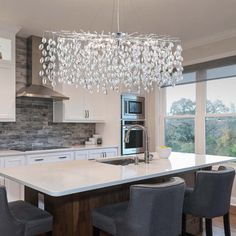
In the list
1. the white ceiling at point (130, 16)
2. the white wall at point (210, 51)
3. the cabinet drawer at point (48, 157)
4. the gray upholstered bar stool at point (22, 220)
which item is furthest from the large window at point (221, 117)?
the gray upholstered bar stool at point (22, 220)

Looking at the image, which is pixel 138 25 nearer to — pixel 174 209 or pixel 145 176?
pixel 145 176

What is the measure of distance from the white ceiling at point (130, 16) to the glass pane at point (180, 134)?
1.64 metres

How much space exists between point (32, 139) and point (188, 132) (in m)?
2.79

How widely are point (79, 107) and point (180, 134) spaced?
77.4 inches

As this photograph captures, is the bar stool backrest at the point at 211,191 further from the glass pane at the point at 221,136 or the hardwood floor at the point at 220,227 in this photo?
the glass pane at the point at 221,136

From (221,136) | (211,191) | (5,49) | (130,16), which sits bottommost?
(211,191)

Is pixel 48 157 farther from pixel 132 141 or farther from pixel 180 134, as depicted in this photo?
pixel 180 134

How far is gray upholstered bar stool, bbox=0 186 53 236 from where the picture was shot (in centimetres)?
167

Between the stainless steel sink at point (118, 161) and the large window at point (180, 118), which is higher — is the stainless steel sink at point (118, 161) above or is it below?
below

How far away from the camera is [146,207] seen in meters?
1.69

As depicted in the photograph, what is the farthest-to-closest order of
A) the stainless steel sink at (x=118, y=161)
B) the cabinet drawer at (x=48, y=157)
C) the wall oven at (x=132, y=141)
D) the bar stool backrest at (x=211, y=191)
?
the wall oven at (x=132, y=141)
the cabinet drawer at (x=48, y=157)
the stainless steel sink at (x=118, y=161)
the bar stool backrest at (x=211, y=191)

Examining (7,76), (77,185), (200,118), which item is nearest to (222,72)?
(200,118)

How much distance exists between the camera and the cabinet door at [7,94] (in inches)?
152

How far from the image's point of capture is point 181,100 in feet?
16.7
